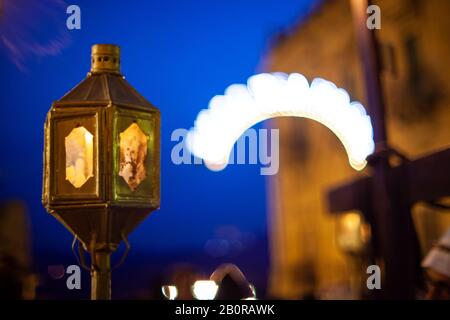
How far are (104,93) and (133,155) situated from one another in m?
0.41

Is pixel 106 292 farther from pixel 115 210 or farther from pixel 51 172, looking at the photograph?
pixel 51 172

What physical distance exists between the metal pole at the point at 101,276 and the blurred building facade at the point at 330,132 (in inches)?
345

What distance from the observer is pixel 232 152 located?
198 inches

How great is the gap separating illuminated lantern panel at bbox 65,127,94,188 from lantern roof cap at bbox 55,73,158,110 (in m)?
0.19

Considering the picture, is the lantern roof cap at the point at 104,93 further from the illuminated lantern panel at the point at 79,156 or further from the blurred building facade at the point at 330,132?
the blurred building facade at the point at 330,132

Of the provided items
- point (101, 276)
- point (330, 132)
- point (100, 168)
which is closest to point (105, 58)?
point (100, 168)

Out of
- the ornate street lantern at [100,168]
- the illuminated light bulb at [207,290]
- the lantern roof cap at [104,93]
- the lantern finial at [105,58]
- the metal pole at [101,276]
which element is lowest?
the illuminated light bulb at [207,290]

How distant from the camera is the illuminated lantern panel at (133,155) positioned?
12.9 ft

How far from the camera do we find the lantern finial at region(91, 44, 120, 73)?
412 centimetres

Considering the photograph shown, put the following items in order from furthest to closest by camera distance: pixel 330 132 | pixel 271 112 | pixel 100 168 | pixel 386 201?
1. pixel 330 132
2. pixel 386 201
3. pixel 271 112
4. pixel 100 168

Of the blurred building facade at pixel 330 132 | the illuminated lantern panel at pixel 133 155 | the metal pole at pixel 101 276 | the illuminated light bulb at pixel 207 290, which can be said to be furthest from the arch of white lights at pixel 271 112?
the blurred building facade at pixel 330 132

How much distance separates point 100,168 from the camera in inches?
150

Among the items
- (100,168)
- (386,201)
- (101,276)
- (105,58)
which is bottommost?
(101,276)

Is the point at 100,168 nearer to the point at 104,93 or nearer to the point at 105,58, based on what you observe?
the point at 104,93
